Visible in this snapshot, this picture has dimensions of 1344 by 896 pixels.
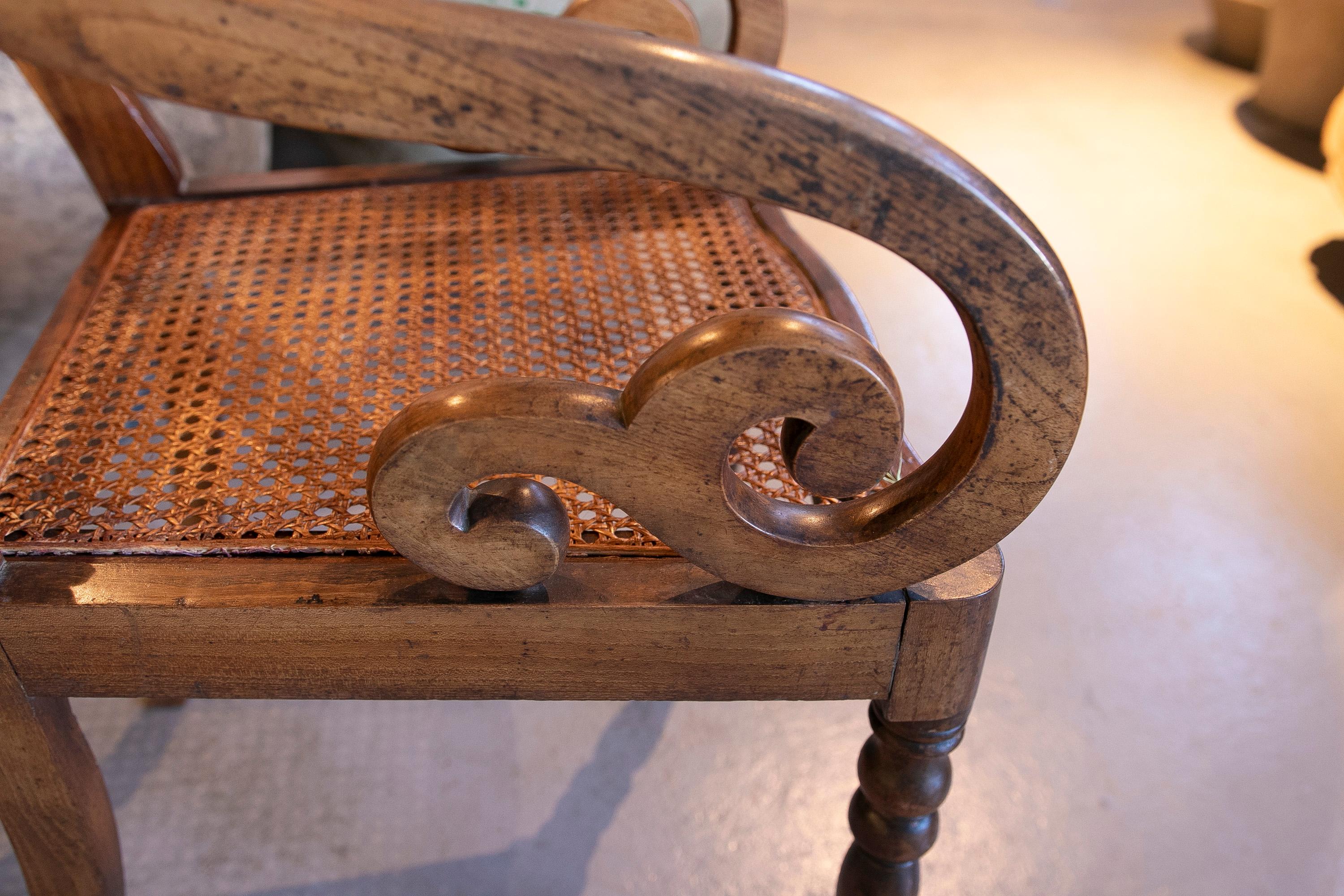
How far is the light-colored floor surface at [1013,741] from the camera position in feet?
2.63

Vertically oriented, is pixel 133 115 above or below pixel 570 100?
below

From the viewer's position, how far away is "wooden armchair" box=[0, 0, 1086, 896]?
304 mm

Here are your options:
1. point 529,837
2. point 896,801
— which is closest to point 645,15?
point 896,801

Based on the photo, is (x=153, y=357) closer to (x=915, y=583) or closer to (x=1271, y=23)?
(x=915, y=583)

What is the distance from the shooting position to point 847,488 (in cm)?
40

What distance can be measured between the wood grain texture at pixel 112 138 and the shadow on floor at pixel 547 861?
0.52 meters

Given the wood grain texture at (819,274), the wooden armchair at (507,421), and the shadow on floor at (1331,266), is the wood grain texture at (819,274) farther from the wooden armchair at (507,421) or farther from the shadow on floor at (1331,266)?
the shadow on floor at (1331,266)

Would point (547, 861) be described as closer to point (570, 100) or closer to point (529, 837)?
point (529, 837)

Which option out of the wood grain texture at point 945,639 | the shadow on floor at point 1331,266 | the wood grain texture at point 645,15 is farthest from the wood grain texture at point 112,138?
the shadow on floor at point 1331,266

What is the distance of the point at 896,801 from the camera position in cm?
53

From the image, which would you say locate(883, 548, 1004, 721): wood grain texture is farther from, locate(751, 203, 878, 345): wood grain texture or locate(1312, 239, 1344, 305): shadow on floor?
locate(1312, 239, 1344, 305): shadow on floor

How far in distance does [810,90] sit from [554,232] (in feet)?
1.46

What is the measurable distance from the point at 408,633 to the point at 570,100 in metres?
0.26

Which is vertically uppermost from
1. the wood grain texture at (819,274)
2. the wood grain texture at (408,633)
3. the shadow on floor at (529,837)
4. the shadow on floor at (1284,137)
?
the wood grain texture at (819,274)
